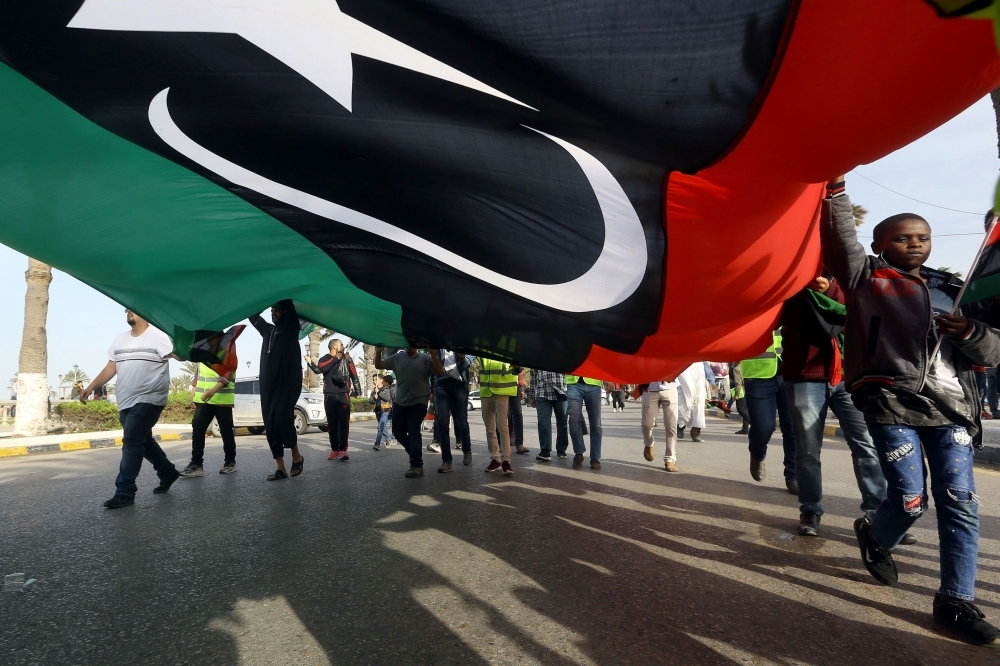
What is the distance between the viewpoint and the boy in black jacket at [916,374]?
8.52 feet

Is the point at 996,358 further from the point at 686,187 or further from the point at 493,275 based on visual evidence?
the point at 493,275

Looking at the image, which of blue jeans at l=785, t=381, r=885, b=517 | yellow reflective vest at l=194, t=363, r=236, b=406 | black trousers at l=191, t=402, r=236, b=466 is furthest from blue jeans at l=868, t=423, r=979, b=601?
black trousers at l=191, t=402, r=236, b=466

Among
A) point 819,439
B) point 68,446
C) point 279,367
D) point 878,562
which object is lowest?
point 68,446

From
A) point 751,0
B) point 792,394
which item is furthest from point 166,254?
point 792,394

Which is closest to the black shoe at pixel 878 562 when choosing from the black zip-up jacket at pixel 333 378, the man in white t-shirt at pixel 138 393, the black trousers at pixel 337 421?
the man in white t-shirt at pixel 138 393

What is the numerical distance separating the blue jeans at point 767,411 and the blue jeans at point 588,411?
2.20m

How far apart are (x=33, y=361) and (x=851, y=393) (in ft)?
55.1

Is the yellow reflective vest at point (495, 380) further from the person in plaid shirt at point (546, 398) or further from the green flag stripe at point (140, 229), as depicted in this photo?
the green flag stripe at point (140, 229)

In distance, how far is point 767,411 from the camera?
536 centimetres

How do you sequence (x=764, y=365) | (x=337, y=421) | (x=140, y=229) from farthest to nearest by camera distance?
(x=337, y=421)
(x=764, y=365)
(x=140, y=229)

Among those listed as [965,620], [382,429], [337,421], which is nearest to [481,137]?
[965,620]

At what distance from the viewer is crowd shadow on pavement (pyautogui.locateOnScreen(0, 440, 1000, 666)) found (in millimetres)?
2438

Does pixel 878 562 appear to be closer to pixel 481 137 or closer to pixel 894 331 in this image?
pixel 894 331

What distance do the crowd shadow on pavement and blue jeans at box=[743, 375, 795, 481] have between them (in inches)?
21.7
